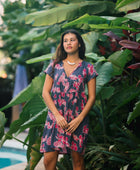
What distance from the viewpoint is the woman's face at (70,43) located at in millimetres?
2285

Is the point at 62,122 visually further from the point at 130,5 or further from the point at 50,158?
the point at 130,5

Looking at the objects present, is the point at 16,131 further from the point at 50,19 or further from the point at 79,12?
the point at 79,12

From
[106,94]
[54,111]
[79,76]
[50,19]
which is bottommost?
[106,94]

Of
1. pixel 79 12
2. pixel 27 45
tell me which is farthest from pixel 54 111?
pixel 27 45

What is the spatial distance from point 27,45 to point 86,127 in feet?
24.7

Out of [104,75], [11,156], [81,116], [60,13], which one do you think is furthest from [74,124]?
[11,156]

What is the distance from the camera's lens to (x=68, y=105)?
7.37 feet

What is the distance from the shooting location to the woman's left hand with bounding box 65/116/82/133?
7.05 feet

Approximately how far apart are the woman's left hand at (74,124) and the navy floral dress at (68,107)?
4 cm

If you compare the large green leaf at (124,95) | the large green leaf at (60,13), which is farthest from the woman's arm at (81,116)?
the large green leaf at (60,13)

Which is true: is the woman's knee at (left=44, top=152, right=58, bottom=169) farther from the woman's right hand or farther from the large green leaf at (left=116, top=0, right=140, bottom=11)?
the large green leaf at (left=116, top=0, right=140, bottom=11)

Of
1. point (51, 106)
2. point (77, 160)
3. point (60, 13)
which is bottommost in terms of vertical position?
point (77, 160)

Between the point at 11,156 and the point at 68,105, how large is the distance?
4.63 m

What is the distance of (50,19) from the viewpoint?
129 inches
